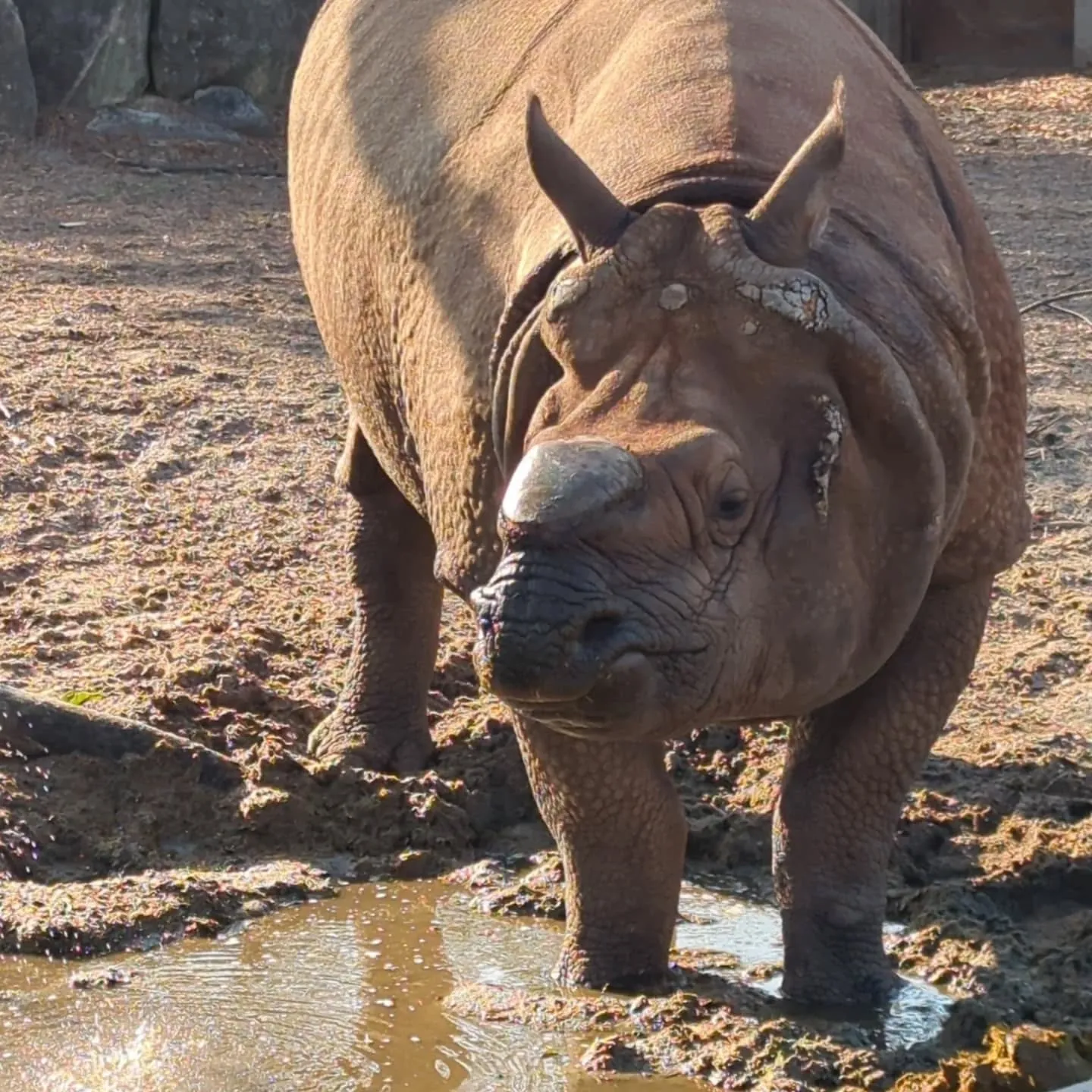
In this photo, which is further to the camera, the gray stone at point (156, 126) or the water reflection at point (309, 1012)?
the gray stone at point (156, 126)

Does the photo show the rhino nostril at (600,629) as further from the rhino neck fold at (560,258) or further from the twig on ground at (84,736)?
the twig on ground at (84,736)

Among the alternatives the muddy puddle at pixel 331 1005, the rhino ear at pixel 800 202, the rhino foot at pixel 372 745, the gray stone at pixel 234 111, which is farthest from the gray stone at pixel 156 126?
the rhino ear at pixel 800 202

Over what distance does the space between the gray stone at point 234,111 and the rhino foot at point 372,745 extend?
337 inches

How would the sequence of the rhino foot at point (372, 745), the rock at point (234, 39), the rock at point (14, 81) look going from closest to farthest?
the rhino foot at point (372, 745)
the rock at point (14, 81)
the rock at point (234, 39)

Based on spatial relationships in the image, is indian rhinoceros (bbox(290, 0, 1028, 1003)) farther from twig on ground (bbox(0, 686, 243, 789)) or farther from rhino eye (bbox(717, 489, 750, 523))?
twig on ground (bbox(0, 686, 243, 789))

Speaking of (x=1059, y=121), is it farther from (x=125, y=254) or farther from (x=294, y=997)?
(x=294, y=997)

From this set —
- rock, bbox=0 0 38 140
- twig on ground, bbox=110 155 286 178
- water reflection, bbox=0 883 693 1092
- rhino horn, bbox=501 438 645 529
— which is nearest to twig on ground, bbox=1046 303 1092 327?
water reflection, bbox=0 883 693 1092

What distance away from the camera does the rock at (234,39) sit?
1419 centimetres

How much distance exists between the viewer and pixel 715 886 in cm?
544

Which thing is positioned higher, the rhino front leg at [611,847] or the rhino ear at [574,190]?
the rhino ear at [574,190]

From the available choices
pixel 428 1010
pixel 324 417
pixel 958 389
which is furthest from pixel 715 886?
pixel 324 417

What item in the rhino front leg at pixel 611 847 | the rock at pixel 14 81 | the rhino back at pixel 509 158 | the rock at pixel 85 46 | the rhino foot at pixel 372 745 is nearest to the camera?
the rhino back at pixel 509 158

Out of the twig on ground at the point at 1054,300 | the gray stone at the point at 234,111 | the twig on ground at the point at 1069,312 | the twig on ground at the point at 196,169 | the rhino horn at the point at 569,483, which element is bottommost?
Answer: the twig on ground at the point at 1069,312

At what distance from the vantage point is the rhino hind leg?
241 inches
